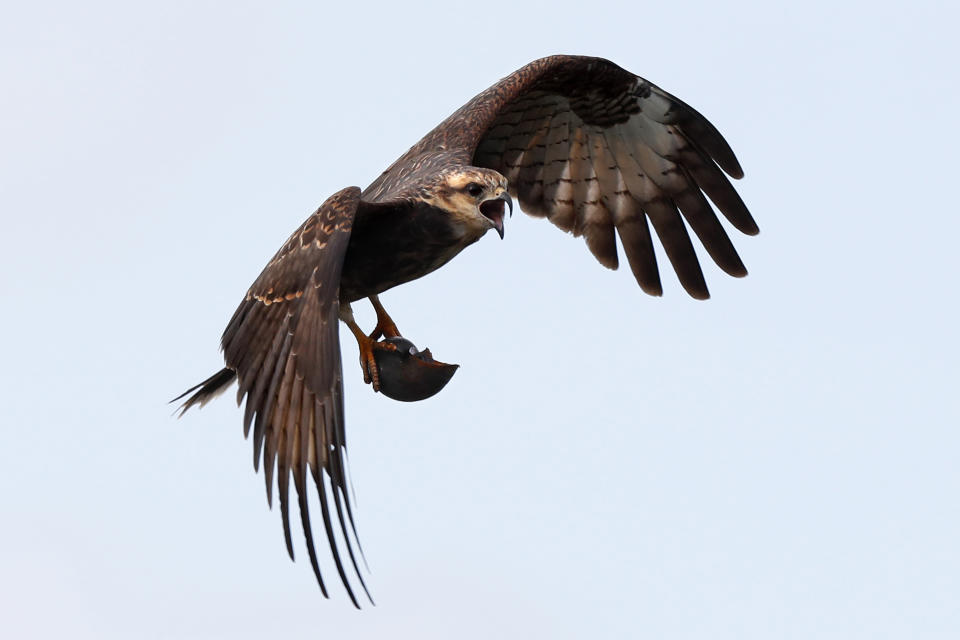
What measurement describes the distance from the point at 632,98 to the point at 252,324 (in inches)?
156

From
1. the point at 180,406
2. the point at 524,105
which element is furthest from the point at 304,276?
the point at 524,105

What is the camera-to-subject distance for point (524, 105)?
11523mm

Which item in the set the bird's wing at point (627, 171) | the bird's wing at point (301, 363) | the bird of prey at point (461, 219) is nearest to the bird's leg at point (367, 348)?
the bird of prey at point (461, 219)

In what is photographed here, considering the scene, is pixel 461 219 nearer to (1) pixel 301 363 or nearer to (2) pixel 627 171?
(1) pixel 301 363

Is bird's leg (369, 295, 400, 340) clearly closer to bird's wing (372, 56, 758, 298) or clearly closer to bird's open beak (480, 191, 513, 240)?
bird's open beak (480, 191, 513, 240)

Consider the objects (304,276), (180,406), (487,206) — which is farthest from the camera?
(180,406)

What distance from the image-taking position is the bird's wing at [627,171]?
460 inches

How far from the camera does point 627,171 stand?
11.9 m

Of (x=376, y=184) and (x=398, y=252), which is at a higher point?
(x=376, y=184)

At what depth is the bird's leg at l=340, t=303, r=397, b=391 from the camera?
32.5 feet

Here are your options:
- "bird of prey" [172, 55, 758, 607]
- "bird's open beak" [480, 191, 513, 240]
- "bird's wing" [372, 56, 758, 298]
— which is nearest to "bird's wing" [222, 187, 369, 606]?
"bird of prey" [172, 55, 758, 607]

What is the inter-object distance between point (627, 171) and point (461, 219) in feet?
8.85

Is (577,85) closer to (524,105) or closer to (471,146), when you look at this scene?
(524,105)

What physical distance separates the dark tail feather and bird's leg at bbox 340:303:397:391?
3.02ft
